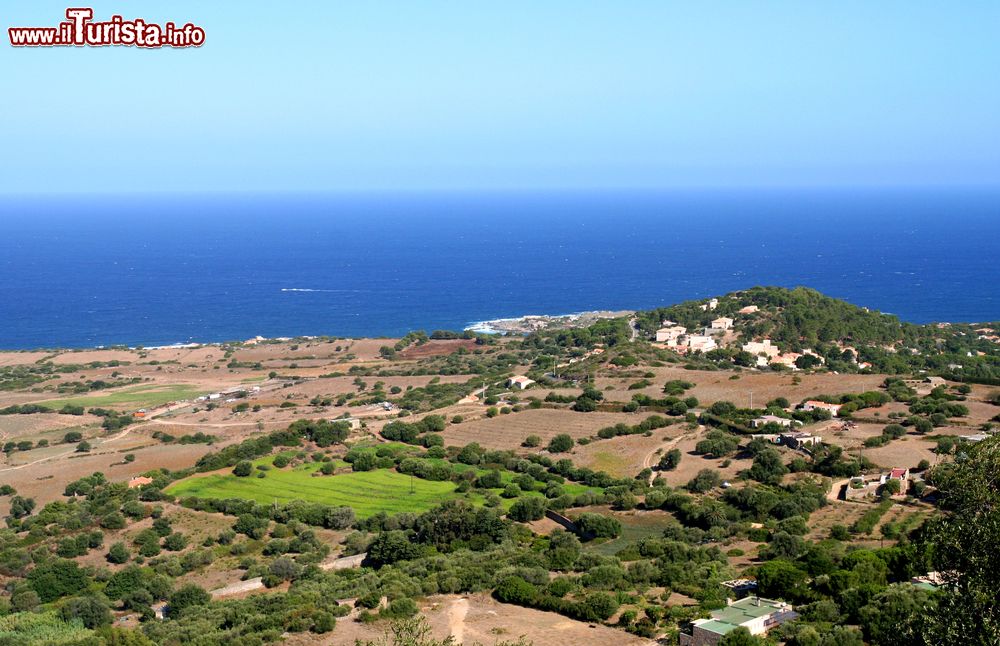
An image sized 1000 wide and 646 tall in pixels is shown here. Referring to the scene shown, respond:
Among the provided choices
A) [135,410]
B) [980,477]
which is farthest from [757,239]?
[980,477]

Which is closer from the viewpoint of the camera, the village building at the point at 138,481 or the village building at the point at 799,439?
the village building at the point at 799,439

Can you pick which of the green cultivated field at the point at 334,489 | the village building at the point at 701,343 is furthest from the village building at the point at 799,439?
the village building at the point at 701,343

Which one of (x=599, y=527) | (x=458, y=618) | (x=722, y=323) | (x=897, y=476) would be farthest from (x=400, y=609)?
(x=722, y=323)

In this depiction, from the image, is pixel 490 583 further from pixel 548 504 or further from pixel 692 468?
pixel 692 468

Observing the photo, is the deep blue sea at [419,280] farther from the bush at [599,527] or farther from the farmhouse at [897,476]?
the bush at [599,527]

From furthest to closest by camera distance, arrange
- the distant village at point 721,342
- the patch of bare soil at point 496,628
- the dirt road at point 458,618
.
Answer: the distant village at point 721,342 → the dirt road at point 458,618 → the patch of bare soil at point 496,628

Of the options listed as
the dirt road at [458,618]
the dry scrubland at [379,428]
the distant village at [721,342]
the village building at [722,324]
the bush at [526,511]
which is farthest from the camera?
the village building at [722,324]

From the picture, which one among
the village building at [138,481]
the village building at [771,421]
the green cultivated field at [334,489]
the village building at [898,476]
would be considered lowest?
the village building at [138,481]

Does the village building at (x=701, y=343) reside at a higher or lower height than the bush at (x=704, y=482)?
higher
